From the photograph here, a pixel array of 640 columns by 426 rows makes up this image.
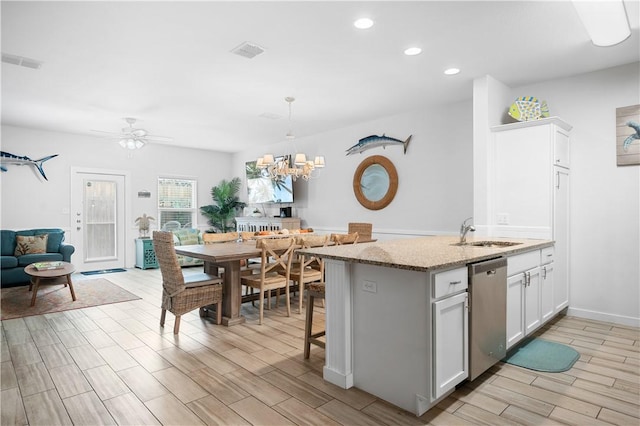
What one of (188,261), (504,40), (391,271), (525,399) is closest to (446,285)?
(391,271)

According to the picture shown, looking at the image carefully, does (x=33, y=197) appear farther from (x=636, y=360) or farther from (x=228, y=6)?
(x=636, y=360)

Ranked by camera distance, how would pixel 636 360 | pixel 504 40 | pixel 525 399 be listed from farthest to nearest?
pixel 504 40 → pixel 636 360 → pixel 525 399

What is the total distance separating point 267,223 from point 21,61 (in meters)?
4.82

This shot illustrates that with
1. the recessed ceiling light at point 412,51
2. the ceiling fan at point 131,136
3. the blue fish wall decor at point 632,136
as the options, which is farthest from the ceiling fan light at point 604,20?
the ceiling fan at point 131,136

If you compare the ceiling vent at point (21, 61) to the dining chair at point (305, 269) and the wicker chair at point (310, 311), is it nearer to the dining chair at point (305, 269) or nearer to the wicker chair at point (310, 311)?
the dining chair at point (305, 269)

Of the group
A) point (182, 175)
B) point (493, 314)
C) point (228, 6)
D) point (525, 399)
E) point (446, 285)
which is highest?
point (228, 6)

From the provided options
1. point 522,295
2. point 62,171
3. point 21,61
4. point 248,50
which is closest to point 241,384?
point 522,295

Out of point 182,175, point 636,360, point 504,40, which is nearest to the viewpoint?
point 636,360

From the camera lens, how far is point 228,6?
2650mm

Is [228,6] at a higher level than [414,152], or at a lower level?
higher

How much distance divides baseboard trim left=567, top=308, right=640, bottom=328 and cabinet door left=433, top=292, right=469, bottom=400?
254 centimetres

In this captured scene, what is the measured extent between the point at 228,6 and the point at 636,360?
4.09 meters

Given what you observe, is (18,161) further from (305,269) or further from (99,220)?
(305,269)

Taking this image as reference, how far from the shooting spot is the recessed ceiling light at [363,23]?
2.86 meters
